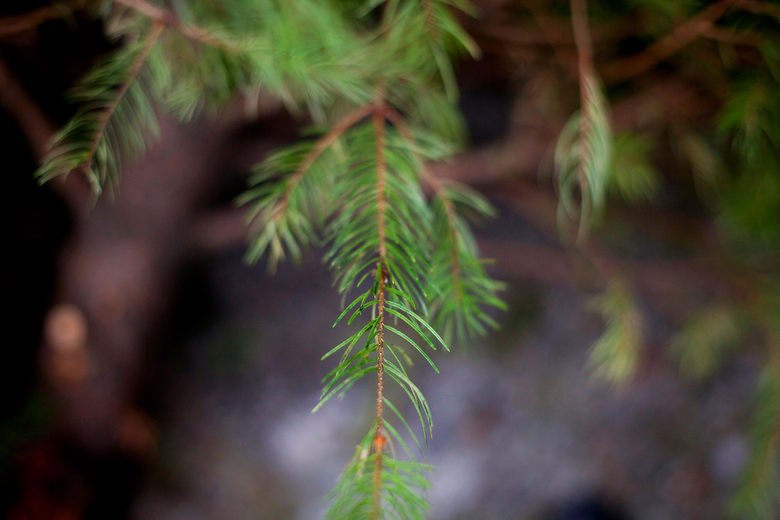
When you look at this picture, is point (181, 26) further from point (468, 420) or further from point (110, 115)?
point (468, 420)

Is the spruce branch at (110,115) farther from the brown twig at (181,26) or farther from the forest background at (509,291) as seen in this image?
the forest background at (509,291)

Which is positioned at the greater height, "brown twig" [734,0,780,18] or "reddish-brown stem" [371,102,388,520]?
"brown twig" [734,0,780,18]

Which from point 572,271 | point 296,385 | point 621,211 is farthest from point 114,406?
point 621,211

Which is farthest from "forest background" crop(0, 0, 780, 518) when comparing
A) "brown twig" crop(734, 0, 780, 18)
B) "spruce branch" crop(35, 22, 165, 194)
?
"spruce branch" crop(35, 22, 165, 194)

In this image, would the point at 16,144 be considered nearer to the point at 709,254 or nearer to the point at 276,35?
the point at 276,35

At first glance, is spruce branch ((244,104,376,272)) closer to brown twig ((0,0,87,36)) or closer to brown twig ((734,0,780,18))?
brown twig ((0,0,87,36))

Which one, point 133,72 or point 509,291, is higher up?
point 509,291

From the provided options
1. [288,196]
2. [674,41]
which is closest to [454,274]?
[288,196]

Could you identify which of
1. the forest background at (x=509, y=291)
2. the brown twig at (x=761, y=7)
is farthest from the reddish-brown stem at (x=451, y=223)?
the brown twig at (x=761, y=7)
